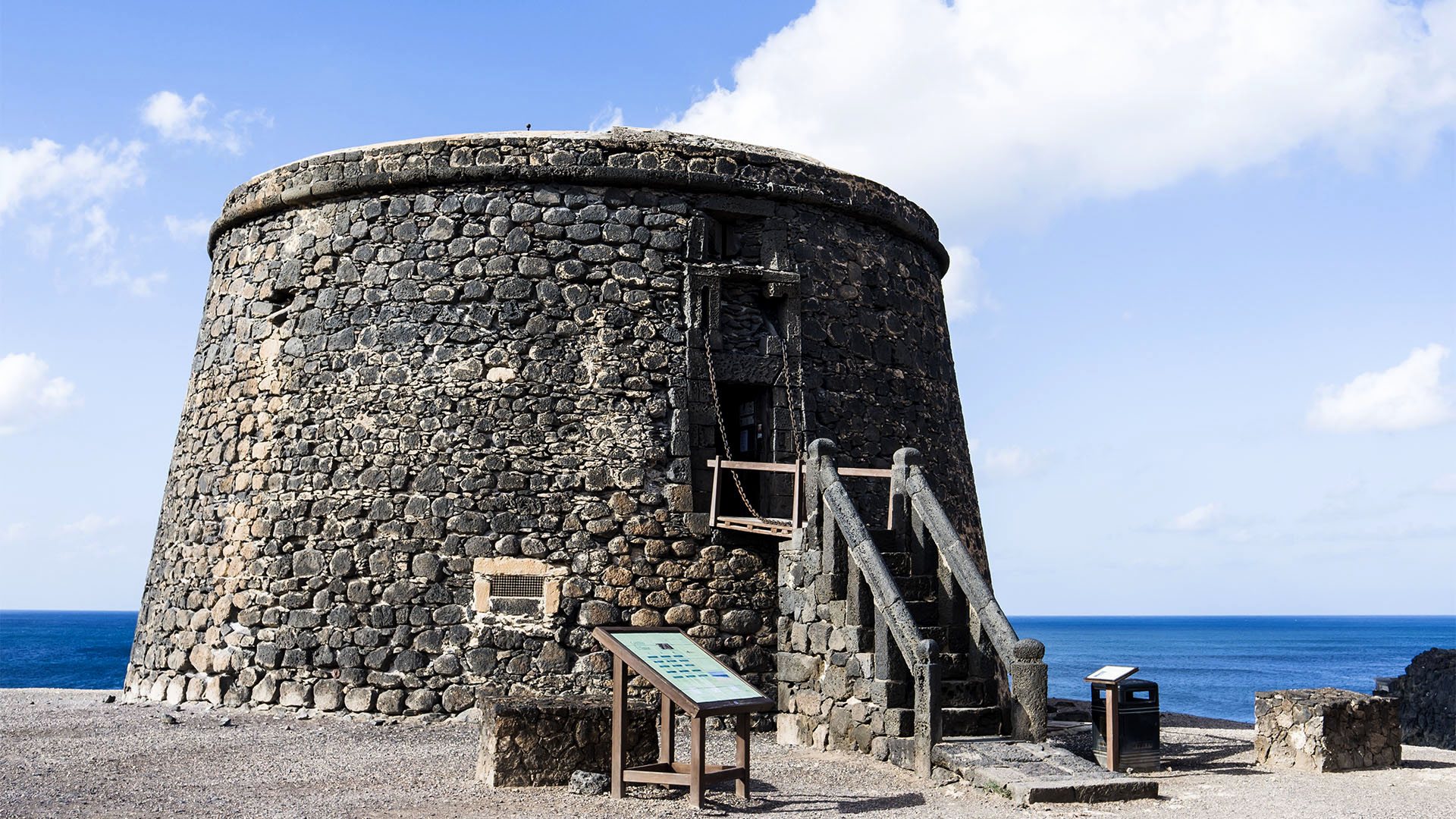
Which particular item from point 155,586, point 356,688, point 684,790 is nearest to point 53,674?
point 155,586

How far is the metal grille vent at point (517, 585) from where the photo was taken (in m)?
11.4

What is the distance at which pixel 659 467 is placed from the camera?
38.6 ft

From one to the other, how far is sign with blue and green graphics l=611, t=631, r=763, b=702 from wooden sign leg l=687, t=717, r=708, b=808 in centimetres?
21

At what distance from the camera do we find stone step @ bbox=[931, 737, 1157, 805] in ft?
25.7

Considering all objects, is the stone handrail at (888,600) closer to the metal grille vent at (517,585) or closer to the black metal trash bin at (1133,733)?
the black metal trash bin at (1133,733)

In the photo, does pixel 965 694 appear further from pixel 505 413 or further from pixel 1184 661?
pixel 1184 661

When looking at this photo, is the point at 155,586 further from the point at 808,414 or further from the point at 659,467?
the point at 808,414

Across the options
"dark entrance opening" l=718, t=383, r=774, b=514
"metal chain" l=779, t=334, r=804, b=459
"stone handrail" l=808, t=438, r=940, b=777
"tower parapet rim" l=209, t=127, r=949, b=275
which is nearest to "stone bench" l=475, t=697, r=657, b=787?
"stone handrail" l=808, t=438, r=940, b=777

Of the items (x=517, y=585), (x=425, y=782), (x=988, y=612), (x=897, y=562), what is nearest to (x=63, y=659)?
(x=517, y=585)

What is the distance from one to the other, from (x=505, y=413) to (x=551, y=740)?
4.22 metres

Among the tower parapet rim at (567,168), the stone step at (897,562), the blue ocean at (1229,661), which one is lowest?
the blue ocean at (1229,661)

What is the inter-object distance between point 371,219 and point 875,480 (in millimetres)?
5736

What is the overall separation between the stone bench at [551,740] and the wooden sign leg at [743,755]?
725 mm

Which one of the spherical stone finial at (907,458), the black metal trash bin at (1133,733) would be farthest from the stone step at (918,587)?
the black metal trash bin at (1133,733)
